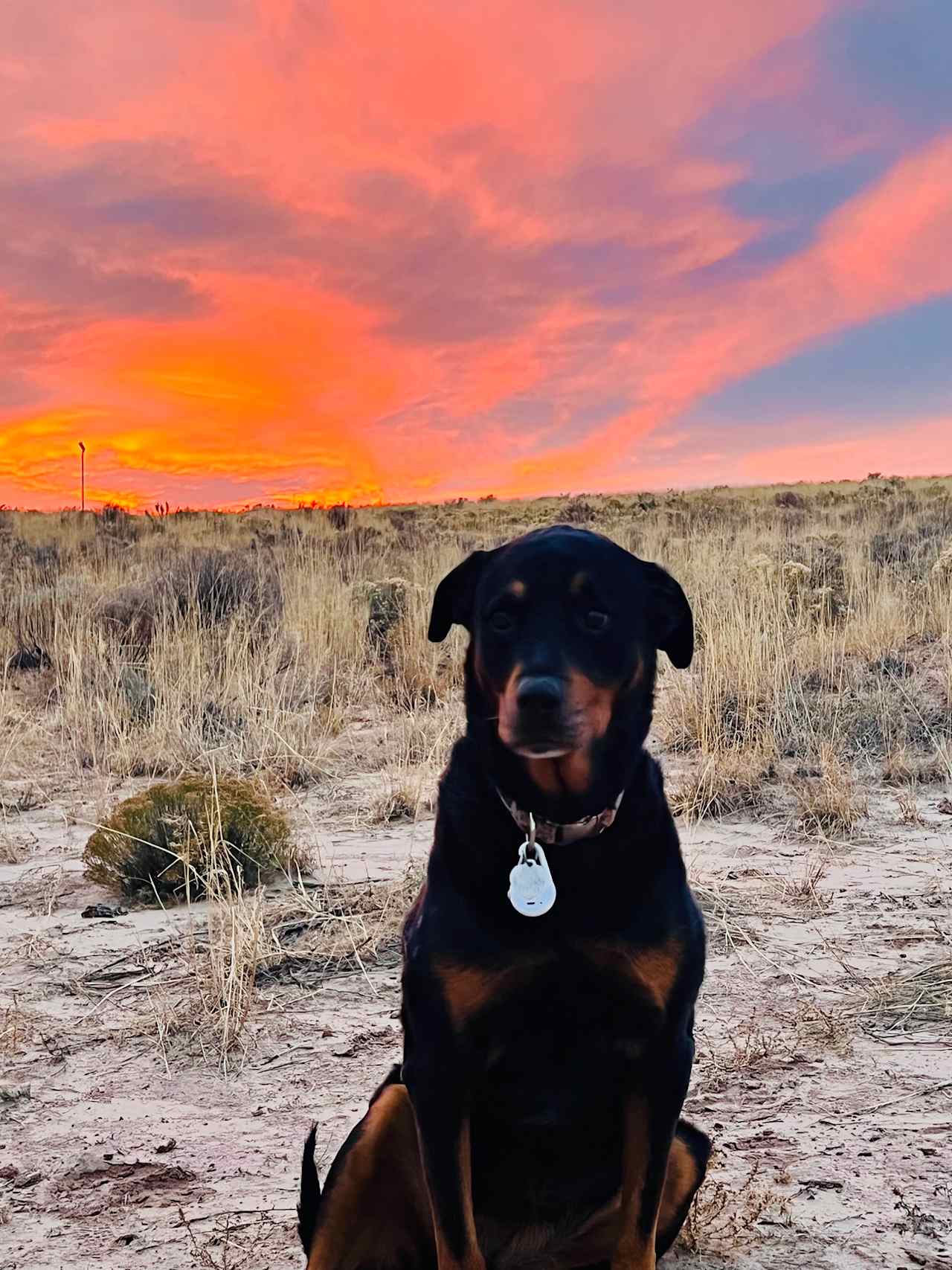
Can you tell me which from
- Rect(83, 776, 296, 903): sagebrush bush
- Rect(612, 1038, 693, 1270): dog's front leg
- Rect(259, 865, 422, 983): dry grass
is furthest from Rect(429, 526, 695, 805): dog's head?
Rect(83, 776, 296, 903): sagebrush bush

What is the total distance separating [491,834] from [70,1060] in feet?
6.94

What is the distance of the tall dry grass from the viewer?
7387mm

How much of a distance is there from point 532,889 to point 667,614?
2.80ft

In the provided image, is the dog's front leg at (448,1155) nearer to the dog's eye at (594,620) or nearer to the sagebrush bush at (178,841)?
the dog's eye at (594,620)

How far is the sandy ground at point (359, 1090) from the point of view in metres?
2.78

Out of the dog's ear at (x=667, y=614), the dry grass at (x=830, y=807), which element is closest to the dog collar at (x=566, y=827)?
the dog's ear at (x=667, y=614)

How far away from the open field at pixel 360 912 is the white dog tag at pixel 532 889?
108 centimetres

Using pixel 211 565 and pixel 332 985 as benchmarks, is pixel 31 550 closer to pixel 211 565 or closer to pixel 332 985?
pixel 211 565

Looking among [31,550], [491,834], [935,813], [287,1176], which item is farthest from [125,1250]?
[31,550]

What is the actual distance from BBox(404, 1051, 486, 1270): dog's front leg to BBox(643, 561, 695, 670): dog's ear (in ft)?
3.67

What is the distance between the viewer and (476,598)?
2.86 metres

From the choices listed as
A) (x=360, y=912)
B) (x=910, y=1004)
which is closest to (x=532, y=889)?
(x=910, y=1004)

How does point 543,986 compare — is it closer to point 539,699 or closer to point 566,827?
point 566,827

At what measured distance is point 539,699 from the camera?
7.89 ft
